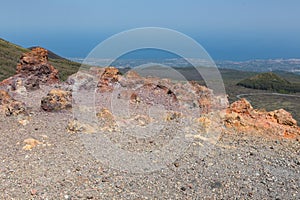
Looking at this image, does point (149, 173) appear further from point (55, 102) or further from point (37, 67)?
point (37, 67)

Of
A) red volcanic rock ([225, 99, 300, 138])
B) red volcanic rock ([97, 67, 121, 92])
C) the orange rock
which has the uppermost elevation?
red volcanic rock ([97, 67, 121, 92])

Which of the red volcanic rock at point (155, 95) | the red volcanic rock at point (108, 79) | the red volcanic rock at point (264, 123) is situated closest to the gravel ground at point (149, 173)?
the red volcanic rock at point (264, 123)

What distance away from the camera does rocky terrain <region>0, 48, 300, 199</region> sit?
9.46 meters

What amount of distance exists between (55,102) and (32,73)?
22.4 ft

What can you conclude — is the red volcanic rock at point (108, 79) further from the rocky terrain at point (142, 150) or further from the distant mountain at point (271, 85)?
the distant mountain at point (271, 85)

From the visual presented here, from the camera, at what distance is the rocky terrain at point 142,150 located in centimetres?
946

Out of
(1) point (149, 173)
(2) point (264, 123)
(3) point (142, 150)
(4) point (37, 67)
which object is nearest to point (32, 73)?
(4) point (37, 67)

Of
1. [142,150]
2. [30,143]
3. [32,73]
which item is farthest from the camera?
[32,73]

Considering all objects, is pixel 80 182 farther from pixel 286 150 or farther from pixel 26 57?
pixel 26 57

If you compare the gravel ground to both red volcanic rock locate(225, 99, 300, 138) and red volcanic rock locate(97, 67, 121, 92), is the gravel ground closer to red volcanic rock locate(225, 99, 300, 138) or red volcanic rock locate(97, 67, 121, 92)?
red volcanic rock locate(225, 99, 300, 138)

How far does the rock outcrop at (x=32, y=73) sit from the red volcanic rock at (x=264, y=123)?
11.5m

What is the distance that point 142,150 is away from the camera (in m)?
11.5

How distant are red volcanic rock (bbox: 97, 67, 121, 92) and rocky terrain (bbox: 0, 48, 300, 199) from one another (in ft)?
8.54

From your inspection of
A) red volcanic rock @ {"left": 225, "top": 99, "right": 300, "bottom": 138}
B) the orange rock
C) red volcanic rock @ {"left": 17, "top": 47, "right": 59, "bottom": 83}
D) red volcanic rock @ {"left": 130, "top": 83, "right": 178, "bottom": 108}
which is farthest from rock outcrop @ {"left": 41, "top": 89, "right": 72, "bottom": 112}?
red volcanic rock @ {"left": 225, "top": 99, "right": 300, "bottom": 138}
